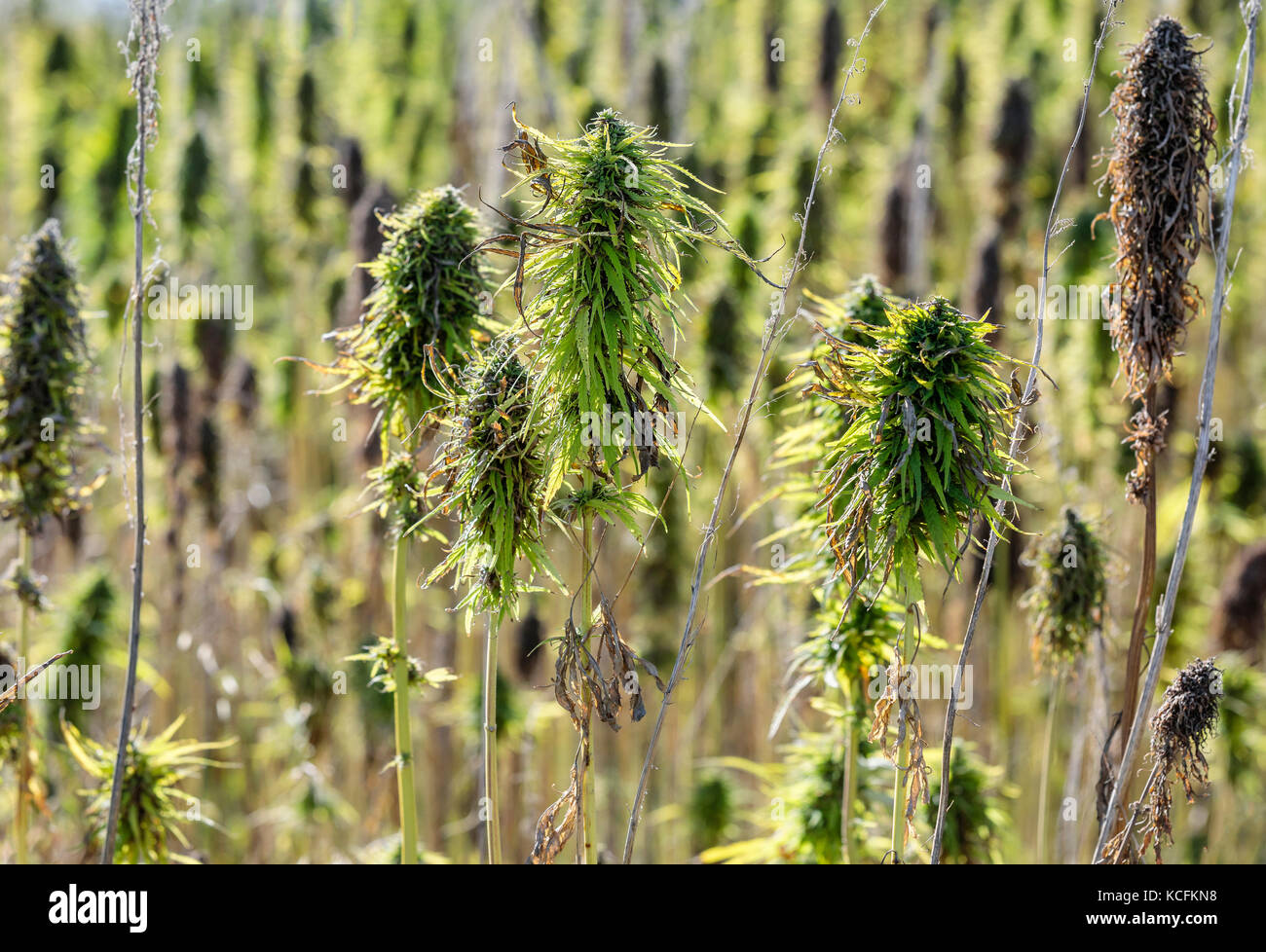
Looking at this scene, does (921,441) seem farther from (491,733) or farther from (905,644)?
(491,733)

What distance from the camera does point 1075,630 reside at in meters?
3.57

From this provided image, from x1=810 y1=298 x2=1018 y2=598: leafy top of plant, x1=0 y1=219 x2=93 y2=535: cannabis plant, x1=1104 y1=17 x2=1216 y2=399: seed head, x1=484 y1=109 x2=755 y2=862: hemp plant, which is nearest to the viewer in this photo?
x1=484 y1=109 x2=755 y2=862: hemp plant

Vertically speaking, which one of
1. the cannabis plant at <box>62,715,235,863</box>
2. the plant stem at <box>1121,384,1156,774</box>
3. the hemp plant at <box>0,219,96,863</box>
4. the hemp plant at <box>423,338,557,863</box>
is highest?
the hemp plant at <box>0,219,96,863</box>

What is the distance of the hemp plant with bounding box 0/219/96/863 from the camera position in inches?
135

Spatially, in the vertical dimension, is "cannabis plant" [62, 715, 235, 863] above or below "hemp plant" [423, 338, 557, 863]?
below

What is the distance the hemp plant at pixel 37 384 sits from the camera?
3441mm

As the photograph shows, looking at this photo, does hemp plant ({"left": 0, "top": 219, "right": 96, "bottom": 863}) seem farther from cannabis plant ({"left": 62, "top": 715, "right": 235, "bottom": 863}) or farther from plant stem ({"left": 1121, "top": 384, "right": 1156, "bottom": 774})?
plant stem ({"left": 1121, "top": 384, "right": 1156, "bottom": 774})

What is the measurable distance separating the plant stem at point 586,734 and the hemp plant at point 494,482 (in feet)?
0.30

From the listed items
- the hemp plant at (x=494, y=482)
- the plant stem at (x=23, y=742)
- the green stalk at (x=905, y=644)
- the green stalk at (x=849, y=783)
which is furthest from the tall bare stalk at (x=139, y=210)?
the green stalk at (x=849, y=783)

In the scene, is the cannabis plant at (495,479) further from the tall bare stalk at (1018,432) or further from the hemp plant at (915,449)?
the tall bare stalk at (1018,432)

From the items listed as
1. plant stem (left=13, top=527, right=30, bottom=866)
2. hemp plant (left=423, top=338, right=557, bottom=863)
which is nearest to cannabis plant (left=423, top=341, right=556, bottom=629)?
hemp plant (left=423, top=338, right=557, bottom=863)

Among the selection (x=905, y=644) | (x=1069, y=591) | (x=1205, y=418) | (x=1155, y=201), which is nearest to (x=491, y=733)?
(x=905, y=644)

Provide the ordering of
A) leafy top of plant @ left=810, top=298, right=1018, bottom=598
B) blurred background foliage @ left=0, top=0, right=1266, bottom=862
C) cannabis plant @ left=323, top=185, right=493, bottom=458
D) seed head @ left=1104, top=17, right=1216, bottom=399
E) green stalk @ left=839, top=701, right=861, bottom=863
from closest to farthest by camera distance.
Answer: leafy top of plant @ left=810, top=298, right=1018, bottom=598
seed head @ left=1104, top=17, right=1216, bottom=399
cannabis plant @ left=323, top=185, right=493, bottom=458
green stalk @ left=839, top=701, right=861, bottom=863
blurred background foliage @ left=0, top=0, right=1266, bottom=862

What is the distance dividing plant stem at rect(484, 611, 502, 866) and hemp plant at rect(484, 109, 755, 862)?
214mm
